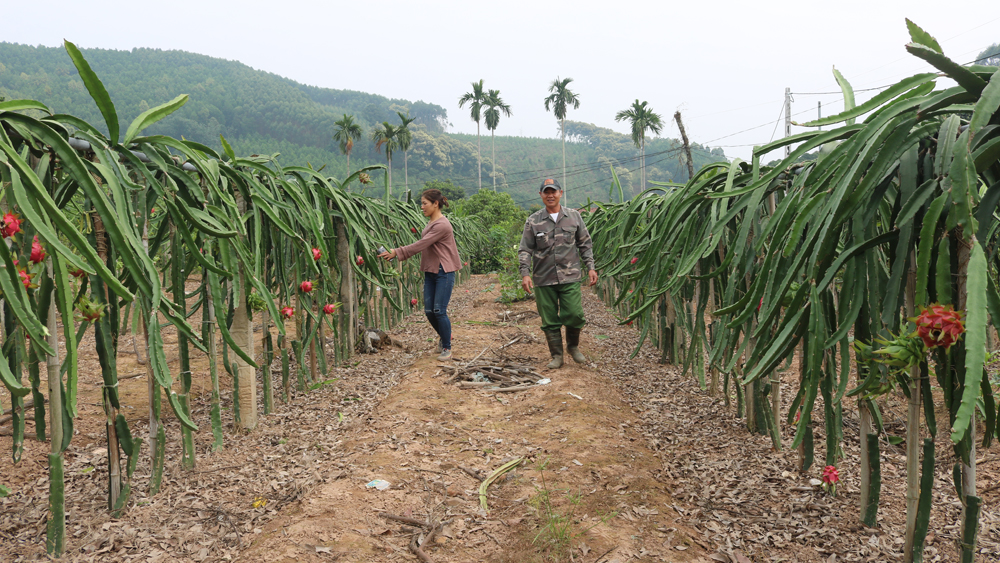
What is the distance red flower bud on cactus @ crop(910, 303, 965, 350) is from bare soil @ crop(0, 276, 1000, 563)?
883 mm

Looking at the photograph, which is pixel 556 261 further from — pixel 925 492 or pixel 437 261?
pixel 925 492

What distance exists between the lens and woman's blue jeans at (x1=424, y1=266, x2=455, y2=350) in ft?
13.7

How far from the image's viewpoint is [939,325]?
97 cm

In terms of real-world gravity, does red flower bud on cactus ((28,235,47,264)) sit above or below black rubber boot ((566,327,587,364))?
above

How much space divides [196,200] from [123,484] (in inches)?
39.5

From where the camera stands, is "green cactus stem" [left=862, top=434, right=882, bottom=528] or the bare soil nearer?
"green cactus stem" [left=862, top=434, right=882, bottom=528]

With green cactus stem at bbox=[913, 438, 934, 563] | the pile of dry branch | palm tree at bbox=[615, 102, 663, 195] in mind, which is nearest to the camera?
green cactus stem at bbox=[913, 438, 934, 563]

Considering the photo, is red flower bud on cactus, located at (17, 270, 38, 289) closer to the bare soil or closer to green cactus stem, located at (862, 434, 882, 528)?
the bare soil

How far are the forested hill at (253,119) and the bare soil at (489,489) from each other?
41734mm

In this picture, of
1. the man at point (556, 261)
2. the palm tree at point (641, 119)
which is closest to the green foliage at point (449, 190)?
the palm tree at point (641, 119)

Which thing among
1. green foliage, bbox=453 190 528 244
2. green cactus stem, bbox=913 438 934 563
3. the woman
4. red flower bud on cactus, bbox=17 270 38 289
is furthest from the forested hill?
red flower bud on cactus, bbox=17 270 38 289

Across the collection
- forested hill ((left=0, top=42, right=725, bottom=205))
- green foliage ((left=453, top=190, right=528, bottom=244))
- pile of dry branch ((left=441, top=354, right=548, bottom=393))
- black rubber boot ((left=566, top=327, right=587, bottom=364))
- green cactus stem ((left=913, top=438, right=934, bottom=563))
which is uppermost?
forested hill ((left=0, top=42, right=725, bottom=205))

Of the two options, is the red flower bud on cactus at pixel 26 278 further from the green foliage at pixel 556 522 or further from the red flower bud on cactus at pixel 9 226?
the green foliage at pixel 556 522

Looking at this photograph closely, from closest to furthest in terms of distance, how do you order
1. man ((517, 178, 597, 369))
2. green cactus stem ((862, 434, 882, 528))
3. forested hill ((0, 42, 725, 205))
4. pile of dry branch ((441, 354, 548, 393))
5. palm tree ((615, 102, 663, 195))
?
1. green cactus stem ((862, 434, 882, 528))
2. pile of dry branch ((441, 354, 548, 393))
3. man ((517, 178, 597, 369))
4. palm tree ((615, 102, 663, 195))
5. forested hill ((0, 42, 725, 205))
